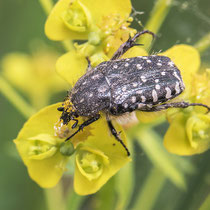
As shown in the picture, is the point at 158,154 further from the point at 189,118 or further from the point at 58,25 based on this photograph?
the point at 58,25

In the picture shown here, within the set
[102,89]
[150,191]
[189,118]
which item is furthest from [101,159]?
[150,191]

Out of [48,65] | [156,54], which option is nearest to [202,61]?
[156,54]

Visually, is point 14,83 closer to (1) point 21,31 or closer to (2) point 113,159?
(1) point 21,31

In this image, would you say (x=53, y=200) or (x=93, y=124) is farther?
(x=53, y=200)

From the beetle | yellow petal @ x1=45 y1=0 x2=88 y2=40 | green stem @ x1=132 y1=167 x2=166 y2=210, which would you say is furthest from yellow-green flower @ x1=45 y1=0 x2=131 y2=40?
green stem @ x1=132 y1=167 x2=166 y2=210

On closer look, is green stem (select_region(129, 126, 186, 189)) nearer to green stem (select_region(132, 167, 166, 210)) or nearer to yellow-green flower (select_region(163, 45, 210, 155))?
green stem (select_region(132, 167, 166, 210))

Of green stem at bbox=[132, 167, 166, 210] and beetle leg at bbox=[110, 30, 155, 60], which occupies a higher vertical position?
beetle leg at bbox=[110, 30, 155, 60]

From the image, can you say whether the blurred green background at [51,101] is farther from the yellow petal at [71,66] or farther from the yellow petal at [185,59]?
the yellow petal at [71,66]
